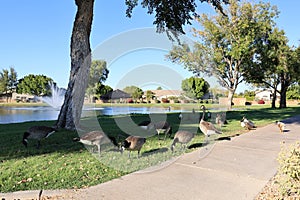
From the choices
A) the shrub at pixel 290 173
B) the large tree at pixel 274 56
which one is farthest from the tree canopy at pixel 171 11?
the large tree at pixel 274 56

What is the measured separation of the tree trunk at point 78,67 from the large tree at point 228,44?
52.7 feet

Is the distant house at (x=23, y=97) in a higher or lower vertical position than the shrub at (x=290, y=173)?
higher

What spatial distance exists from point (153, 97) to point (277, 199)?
162 ft

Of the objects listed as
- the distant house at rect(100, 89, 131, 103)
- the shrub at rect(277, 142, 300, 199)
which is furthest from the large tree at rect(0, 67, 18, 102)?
the shrub at rect(277, 142, 300, 199)

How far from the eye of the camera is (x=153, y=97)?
52844mm

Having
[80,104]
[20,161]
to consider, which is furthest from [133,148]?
[80,104]

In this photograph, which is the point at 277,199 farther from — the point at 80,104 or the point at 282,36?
the point at 282,36

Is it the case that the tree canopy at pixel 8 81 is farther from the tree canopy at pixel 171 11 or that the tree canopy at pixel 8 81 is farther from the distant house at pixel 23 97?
the tree canopy at pixel 171 11

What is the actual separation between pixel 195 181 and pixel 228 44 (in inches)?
1007

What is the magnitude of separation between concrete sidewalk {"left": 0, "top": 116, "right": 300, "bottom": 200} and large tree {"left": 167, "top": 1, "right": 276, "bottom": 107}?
20.2 meters

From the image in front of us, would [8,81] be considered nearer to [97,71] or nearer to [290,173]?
[97,71]

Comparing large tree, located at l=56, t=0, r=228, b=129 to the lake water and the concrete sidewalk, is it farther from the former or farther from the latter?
the lake water

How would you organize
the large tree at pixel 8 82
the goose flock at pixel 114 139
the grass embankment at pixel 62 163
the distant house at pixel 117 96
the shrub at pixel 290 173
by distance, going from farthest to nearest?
the large tree at pixel 8 82, the distant house at pixel 117 96, the goose flock at pixel 114 139, the grass embankment at pixel 62 163, the shrub at pixel 290 173

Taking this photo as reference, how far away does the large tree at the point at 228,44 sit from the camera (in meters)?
25.2
